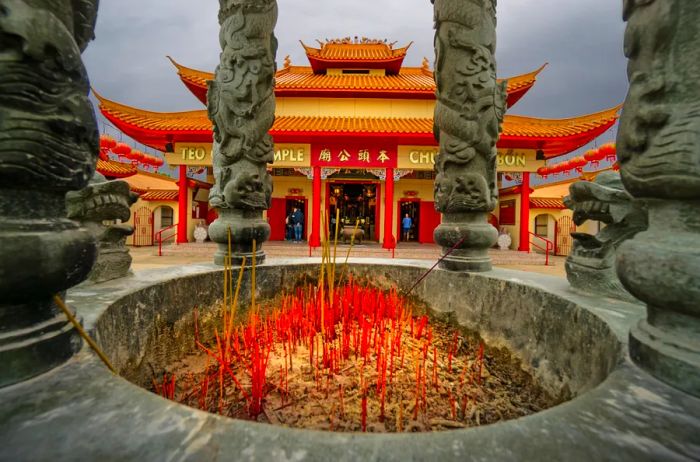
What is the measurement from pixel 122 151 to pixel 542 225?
1644cm

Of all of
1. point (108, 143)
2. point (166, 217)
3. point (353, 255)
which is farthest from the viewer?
point (108, 143)

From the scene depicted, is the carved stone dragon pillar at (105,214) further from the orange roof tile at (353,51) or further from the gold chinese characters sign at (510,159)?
the orange roof tile at (353,51)

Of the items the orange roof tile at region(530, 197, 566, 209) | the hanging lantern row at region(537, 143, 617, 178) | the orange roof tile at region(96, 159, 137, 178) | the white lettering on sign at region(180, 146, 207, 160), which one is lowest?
the orange roof tile at region(530, 197, 566, 209)

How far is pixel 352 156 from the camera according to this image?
9797 mm

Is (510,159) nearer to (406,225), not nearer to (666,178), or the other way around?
(406,225)

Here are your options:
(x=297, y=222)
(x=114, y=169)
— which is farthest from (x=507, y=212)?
(x=114, y=169)

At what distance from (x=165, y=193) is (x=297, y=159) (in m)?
5.64

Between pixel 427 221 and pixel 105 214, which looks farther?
pixel 427 221

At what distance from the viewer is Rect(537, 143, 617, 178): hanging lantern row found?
11.8 metres

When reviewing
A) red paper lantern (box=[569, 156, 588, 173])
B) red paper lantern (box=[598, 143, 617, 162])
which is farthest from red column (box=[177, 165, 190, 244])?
red paper lantern (box=[569, 156, 588, 173])

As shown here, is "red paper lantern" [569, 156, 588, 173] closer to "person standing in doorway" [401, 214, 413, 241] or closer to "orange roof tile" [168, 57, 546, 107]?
"orange roof tile" [168, 57, 546, 107]

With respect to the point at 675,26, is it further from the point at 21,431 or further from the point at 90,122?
the point at 21,431

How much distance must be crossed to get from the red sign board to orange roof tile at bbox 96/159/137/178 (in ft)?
23.2

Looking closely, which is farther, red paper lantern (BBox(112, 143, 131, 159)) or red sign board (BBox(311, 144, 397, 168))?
red paper lantern (BBox(112, 143, 131, 159))
